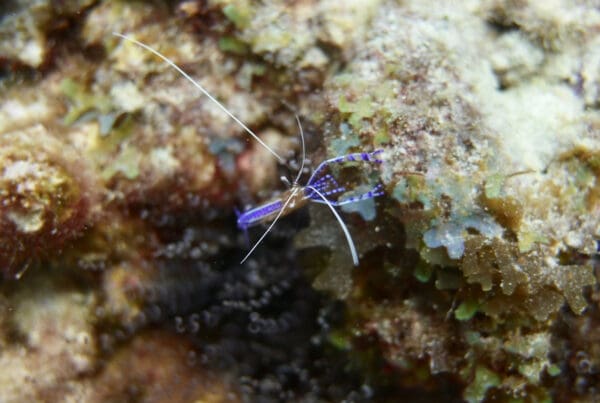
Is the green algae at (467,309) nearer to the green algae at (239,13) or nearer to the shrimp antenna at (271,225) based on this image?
the shrimp antenna at (271,225)

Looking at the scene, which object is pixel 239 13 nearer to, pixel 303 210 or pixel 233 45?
pixel 233 45

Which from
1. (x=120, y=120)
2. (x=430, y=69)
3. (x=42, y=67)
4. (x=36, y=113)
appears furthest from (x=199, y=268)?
(x=430, y=69)

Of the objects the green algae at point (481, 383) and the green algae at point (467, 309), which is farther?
the green algae at point (481, 383)

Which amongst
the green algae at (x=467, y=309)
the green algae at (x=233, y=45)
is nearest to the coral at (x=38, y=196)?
the green algae at (x=233, y=45)

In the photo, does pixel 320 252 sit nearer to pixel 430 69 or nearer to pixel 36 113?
pixel 430 69

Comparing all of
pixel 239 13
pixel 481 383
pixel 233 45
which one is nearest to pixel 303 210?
pixel 233 45

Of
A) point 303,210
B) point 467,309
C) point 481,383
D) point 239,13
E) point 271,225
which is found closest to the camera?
point 467,309

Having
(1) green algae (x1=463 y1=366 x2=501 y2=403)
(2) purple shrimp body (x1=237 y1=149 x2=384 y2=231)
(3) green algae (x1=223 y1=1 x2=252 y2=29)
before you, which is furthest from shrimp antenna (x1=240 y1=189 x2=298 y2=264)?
(1) green algae (x1=463 y1=366 x2=501 y2=403)

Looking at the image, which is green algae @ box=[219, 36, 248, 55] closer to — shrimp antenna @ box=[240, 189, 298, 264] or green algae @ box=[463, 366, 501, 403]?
shrimp antenna @ box=[240, 189, 298, 264]
